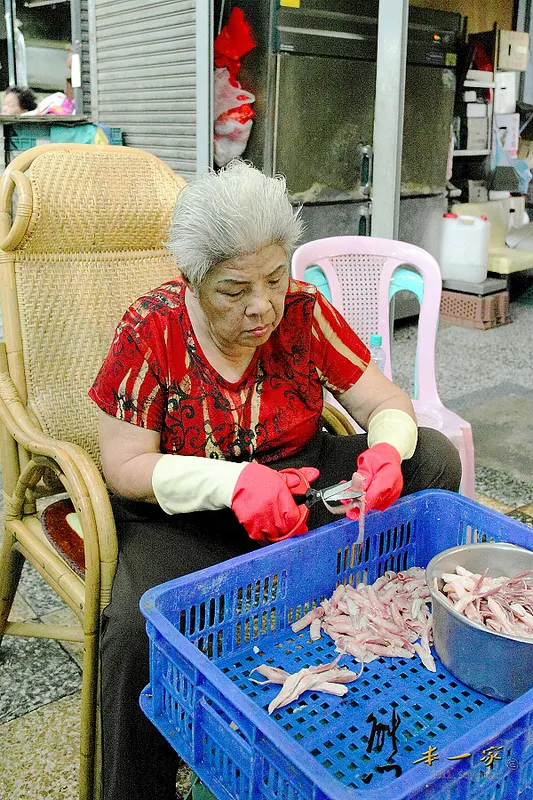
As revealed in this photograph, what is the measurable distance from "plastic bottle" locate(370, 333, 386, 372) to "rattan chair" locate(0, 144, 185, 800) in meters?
0.79

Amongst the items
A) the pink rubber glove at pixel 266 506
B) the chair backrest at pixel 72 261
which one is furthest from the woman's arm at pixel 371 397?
the chair backrest at pixel 72 261

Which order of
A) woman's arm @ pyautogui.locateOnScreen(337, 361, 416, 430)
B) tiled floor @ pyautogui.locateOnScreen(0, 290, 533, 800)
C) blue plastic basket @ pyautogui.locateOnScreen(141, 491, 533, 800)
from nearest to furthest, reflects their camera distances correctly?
blue plastic basket @ pyautogui.locateOnScreen(141, 491, 533, 800)
tiled floor @ pyautogui.locateOnScreen(0, 290, 533, 800)
woman's arm @ pyautogui.locateOnScreen(337, 361, 416, 430)

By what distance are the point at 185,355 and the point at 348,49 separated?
11.3ft

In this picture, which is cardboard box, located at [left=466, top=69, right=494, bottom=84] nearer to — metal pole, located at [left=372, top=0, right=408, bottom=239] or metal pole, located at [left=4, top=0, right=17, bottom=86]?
metal pole, located at [left=372, top=0, right=408, bottom=239]

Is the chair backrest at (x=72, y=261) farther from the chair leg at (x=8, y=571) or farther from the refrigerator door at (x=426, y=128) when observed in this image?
the refrigerator door at (x=426, y=128)

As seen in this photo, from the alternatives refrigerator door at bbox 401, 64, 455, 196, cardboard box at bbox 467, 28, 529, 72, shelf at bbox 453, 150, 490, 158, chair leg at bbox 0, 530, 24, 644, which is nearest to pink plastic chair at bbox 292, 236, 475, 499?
chair leg at bbox 0, 530, 24, 644

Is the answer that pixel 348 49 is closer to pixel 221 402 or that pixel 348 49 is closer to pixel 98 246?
pixel 98 246

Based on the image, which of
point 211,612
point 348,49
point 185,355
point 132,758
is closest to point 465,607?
point 211,612

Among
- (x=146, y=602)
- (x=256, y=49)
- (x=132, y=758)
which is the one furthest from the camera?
(x=256, y=49)

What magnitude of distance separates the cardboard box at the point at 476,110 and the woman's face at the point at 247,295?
4.76 m

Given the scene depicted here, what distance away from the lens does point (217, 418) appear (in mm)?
1492

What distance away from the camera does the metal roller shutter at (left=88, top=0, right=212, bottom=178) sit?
384 centimetres

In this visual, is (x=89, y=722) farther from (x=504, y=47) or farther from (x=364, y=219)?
(x=504, y=47)

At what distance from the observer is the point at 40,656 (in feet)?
6.30
